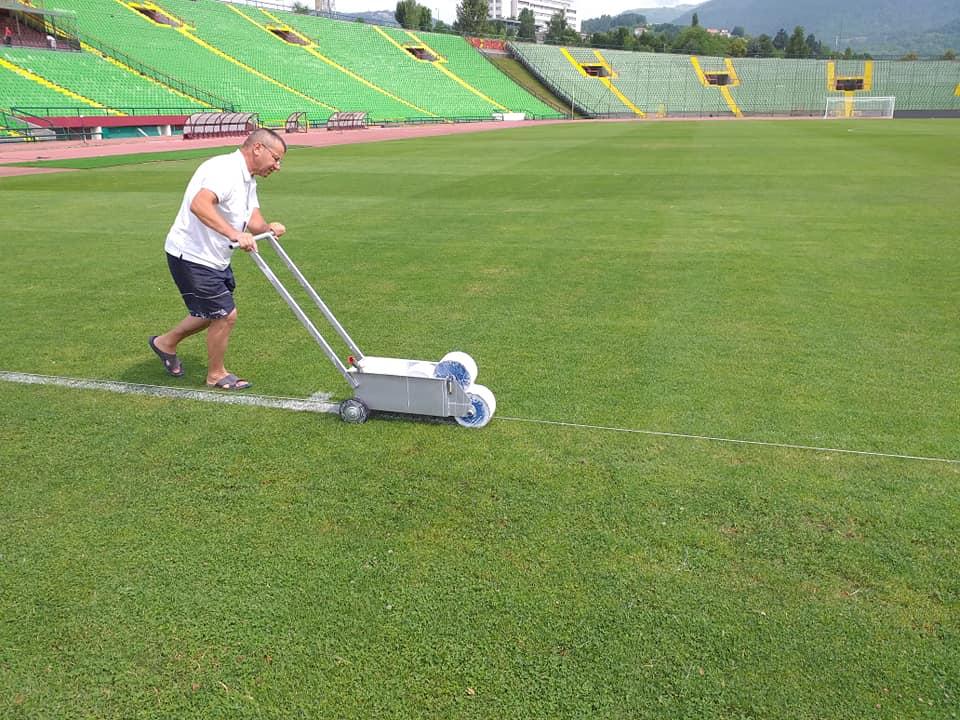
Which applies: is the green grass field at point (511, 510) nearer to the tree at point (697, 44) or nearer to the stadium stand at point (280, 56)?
the stadium stand at point (280, 56)

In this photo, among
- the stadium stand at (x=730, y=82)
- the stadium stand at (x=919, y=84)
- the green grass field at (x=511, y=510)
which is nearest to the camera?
the green grass field at (x=511, y=510)

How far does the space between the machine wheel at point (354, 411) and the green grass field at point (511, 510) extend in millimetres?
97

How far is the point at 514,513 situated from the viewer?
11.5 ft

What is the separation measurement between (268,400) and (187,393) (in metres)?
0.63

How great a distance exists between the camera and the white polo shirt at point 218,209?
4359mm

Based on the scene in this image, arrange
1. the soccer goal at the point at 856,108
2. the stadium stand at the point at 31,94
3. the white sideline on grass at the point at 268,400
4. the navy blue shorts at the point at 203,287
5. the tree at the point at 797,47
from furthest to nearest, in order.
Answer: the tree at the point at 797,47 → the soccer goal at the point at 856,108 → the stadium stand at the point at 31,94 → the navy blue shorts at the point at 203,287 → the white sideline on grass at the point at 268,400

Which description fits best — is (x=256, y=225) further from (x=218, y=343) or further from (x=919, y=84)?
(x=919, y=84)

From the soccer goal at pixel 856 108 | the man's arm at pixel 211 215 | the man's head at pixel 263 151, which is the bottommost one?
the man's arm at pixel 211 215

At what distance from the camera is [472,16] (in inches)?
4240

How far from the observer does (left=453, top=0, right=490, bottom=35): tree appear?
349ft

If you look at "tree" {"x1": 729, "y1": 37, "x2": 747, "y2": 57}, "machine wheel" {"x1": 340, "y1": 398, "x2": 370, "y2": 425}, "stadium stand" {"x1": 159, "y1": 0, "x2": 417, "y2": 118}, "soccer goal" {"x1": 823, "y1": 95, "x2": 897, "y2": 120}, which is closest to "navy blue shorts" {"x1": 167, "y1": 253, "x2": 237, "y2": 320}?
"machine wheel" {"x1": 340, "y1": 398, "x2": 370, "y2": 425}

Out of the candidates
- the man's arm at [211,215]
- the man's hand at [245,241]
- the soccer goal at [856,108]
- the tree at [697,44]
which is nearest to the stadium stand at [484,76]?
the soccer goal at [856,108]

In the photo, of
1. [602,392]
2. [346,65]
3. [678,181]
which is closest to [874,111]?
[346,65]

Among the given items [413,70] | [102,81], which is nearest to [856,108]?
[413,70]
